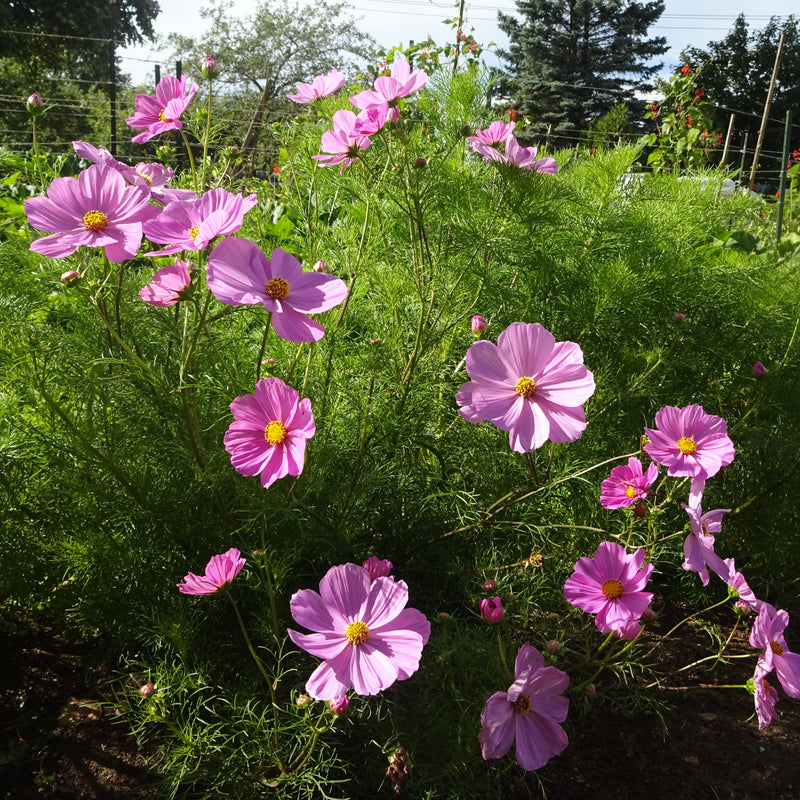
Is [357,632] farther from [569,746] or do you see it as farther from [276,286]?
[569,746]

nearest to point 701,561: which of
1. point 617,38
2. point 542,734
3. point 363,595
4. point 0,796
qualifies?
point 542,734

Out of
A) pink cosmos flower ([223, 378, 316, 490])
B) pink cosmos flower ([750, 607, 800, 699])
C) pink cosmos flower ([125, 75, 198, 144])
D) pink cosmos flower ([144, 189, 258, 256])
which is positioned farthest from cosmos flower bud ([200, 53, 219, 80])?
pink cosmos flower ([750, 607, 800, 699])

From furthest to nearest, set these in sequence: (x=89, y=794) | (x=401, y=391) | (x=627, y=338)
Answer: (x=627, y=338)
(x=401, y=391)
(x=89, y=794)

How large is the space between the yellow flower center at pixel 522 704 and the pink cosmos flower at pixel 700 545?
30cm

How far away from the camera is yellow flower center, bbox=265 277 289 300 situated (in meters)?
0.93

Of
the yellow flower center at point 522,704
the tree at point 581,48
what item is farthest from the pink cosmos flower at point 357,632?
the tree at point 581,48

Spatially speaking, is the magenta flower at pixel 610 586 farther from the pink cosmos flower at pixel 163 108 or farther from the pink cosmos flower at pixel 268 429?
the pink cosmos flower at pixel 163 108

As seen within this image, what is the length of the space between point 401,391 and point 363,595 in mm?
494

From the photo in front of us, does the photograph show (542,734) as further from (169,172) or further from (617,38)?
(617,38)

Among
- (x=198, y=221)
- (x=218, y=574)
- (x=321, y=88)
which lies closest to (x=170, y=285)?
(x=198, y=221)

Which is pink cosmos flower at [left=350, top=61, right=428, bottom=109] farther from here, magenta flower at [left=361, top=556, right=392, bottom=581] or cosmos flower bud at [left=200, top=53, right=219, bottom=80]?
magenta flower at [left=361, top=556, right=392, bottom=581]

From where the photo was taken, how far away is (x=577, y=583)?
1105 mm

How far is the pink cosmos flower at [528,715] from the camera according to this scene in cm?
105

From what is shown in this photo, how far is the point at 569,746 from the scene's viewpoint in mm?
1434
